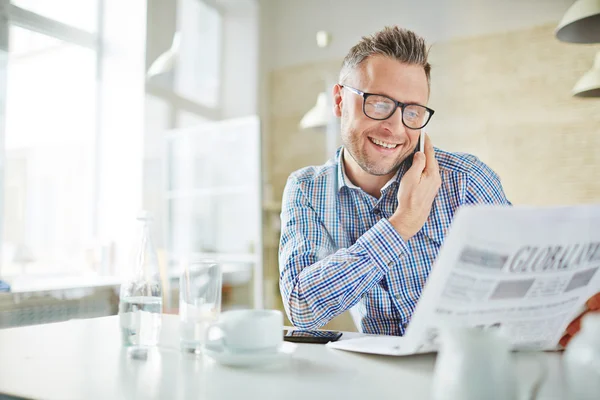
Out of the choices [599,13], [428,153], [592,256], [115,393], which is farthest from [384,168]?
[599,13]

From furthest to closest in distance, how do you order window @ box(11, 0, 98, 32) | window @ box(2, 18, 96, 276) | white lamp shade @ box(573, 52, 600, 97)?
window @ box(11, 0, 98, 32)
window @ box(2, 18, 96, 276)
white lamp shade @ box(573, 52, 600, 97)

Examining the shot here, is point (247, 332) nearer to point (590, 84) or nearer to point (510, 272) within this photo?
point (510, 272)

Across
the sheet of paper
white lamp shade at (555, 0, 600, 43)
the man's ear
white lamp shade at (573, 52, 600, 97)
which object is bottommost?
the sheet of paper

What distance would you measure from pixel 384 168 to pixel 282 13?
9.73 ft

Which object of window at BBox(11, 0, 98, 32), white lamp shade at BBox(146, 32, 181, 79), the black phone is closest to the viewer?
the black phone

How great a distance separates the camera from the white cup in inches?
28.0

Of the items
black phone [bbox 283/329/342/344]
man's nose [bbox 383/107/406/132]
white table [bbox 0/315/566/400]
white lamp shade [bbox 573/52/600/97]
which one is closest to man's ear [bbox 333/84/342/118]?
man's nose [bbox 383/107/406/132]

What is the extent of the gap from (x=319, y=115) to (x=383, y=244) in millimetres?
2577

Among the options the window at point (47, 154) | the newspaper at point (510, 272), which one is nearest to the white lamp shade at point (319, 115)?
the window at point (47, 154)

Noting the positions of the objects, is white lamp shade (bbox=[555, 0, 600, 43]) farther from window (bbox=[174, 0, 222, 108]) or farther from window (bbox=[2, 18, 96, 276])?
window (bbox=[2, 18, 96, 276])

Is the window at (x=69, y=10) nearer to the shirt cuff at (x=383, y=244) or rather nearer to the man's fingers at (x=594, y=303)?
the shirt cuff at (x=383, y=244)

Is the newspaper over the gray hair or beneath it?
beneath

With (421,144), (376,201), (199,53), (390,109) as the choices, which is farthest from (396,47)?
(199,53)

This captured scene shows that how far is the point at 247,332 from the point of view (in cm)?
71
